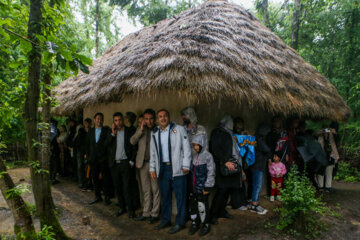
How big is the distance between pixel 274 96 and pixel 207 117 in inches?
47.5

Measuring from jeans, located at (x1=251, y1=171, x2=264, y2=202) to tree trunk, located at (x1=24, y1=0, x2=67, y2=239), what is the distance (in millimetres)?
3072

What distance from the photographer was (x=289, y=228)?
331 cm

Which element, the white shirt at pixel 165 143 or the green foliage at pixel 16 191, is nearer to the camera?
the green foliage at pixel 16 191

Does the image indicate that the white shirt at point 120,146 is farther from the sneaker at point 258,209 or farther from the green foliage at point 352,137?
the green foliage at point 352,137

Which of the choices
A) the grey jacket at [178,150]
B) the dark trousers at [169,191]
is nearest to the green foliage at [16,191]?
the grey jacket at [178,150]

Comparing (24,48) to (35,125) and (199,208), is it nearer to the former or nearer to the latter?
(35,125)

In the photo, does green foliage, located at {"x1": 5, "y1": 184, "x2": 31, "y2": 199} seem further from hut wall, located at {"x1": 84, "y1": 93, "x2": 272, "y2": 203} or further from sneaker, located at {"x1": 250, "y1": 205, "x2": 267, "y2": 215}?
sneaker, located at {"x1": 250, "y1": 205, "x2": 267, "y2": 215}

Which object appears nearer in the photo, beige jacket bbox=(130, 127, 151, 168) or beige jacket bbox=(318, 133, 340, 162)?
beige jacket bbox=(130, 127, 151, 168)

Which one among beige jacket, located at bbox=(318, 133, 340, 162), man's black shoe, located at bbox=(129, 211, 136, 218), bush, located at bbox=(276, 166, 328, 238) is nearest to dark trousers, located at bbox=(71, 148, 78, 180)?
man's black shoe, located at bbox=(129, 211, 136, 218)

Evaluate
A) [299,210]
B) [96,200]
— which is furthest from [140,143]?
[299,210]

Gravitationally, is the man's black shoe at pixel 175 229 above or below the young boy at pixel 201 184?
below

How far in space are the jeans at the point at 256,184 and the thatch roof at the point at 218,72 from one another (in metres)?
1.20

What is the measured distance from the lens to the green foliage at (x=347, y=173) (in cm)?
698

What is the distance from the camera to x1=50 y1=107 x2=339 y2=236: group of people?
3242 mm
